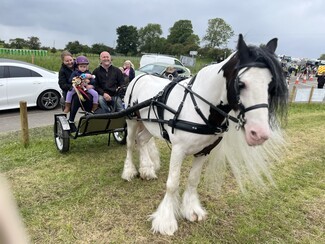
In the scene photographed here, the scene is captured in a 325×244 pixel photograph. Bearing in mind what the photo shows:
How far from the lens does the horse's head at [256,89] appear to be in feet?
6.27

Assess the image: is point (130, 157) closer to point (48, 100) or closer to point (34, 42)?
point (48, 100)

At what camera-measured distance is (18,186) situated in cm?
355

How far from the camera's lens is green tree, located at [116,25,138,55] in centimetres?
8152

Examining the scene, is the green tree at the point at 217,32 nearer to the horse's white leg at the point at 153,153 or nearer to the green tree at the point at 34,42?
the green tree at the point at 34,42

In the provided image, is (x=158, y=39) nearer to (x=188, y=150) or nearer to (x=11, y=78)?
(x=11, y=78)

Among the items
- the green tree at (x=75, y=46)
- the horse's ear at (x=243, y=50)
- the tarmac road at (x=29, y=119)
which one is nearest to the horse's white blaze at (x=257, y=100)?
the horse's ear at (x=243, y=50)

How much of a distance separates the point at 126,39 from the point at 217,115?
84.4 meters

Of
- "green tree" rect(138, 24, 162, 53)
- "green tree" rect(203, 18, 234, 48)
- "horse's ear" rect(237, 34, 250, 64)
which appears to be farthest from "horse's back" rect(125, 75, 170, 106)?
"green tree" rect(138, 24, 162, 53)

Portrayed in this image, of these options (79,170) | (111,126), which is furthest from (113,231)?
(111,126)

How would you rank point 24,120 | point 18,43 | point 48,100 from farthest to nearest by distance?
point 18,43, point 48,100, point 24,120

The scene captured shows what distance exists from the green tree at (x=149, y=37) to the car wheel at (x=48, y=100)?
73070 mm

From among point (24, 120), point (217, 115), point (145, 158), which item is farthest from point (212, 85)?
point (24, 120)

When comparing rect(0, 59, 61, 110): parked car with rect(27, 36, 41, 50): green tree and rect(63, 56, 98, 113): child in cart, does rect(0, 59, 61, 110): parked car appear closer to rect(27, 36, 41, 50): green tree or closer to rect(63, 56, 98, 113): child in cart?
rect(63, 56, 98, 113): child in cart

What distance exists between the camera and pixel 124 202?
336 cm
